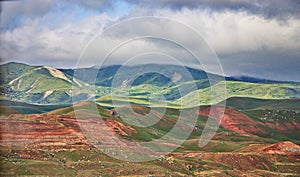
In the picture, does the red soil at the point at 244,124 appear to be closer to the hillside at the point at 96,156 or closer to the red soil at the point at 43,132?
the hillside at the point at 96,156

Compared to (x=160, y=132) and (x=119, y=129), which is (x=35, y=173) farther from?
(x=160, y=132)

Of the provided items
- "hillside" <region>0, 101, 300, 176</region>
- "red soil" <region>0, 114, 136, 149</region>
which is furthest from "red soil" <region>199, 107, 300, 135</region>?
"red soil" <region>0, 114, 136, 149</region>

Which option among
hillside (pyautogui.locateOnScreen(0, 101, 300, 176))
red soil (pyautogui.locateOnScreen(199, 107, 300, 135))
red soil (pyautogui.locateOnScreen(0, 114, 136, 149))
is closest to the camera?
hillside (pyautogui.locateOnScreen(0, 101, 300, 176))

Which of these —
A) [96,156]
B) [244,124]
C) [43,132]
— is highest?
[244,124]

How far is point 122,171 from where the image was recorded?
40500 mm

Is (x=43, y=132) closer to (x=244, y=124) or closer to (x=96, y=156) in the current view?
(x=96, y=156)

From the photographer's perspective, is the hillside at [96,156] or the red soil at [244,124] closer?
the hillside at [96,156]

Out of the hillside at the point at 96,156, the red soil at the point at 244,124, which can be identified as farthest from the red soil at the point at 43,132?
the red soil at the point at 244,124

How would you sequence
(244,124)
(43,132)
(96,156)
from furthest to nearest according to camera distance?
(244,124), (43,132), (96,156)

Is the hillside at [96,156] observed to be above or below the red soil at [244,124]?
below

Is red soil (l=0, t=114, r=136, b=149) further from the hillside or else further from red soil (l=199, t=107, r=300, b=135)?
red soil (l=199, t=107, r=300, b=135)

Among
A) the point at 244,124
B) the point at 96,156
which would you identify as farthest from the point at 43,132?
the point at 244,124

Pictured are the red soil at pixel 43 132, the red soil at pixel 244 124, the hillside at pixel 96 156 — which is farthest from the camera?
the red soil at pixel 244 124

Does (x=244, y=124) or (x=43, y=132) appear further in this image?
(x=244, y=124)
